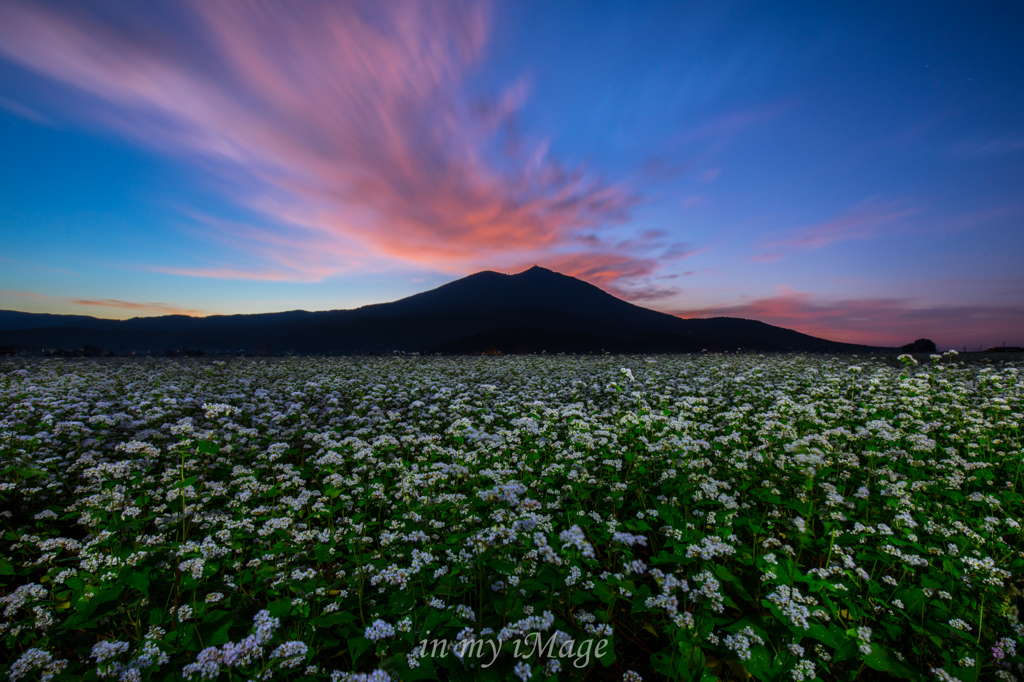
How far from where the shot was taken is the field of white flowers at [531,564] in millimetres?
3201

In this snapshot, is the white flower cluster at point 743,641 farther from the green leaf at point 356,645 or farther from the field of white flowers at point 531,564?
A: the green leaf at point 356,645

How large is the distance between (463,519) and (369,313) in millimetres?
174479

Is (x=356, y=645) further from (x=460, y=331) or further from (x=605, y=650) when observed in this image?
(x=460, y=331)

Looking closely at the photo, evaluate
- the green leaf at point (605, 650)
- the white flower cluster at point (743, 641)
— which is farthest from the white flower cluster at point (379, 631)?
the white flower cluster at point (743, 641)

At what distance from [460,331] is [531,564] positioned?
141 metres

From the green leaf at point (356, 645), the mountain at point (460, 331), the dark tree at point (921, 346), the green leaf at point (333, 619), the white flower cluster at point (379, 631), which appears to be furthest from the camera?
the mountain at point (460, 331)

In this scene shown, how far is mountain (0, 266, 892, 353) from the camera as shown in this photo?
308ft

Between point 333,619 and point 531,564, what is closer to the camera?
point 333,619

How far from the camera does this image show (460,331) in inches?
5650

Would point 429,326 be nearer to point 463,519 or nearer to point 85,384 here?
point 85,384

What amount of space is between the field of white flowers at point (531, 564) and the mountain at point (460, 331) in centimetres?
7702

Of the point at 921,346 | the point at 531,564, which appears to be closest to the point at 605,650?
the point at 531,564

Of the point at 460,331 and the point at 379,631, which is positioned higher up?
the point at 460,331

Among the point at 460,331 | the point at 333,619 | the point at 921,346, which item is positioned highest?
the point at 460,331
